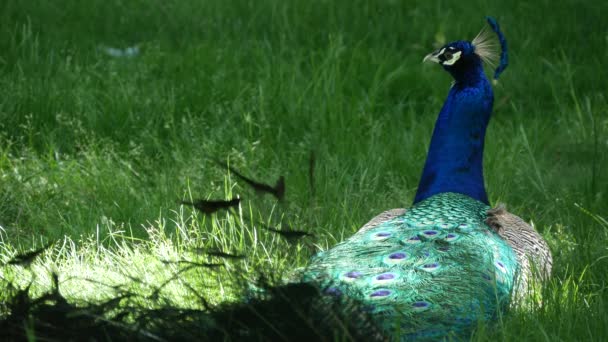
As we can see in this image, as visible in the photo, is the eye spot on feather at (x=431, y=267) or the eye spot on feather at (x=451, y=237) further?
the eye spot on feather at (x=451, y=237)

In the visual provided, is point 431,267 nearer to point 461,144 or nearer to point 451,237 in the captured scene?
point 451,237

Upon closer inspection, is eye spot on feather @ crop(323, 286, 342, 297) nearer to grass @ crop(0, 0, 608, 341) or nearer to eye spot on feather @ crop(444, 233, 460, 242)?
grass @ crop(0, 0, 608, 341)

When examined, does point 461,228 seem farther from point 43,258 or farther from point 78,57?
point 78,57

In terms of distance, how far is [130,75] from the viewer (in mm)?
5191

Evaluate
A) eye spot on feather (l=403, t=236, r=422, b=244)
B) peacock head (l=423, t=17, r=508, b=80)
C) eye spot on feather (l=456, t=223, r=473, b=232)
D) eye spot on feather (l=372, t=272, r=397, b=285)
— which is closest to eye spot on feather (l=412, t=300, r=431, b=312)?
eye spot on feather (l=372, t=272, r=397, b=285)

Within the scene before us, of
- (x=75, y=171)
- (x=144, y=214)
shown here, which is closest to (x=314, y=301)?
(x=144, y=214)

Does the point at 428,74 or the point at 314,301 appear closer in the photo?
the point at 314,301

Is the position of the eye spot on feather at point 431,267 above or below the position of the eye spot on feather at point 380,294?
above

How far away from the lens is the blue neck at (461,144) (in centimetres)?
361

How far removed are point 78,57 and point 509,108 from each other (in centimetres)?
244

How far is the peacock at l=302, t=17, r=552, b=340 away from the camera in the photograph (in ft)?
7.55

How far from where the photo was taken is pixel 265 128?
15.1 ft

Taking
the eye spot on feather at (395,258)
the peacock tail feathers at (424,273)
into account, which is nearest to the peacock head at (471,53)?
the peacock tail feathers at (424,273)

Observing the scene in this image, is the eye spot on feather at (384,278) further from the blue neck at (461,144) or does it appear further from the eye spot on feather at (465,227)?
the blue neck at (461,144)
